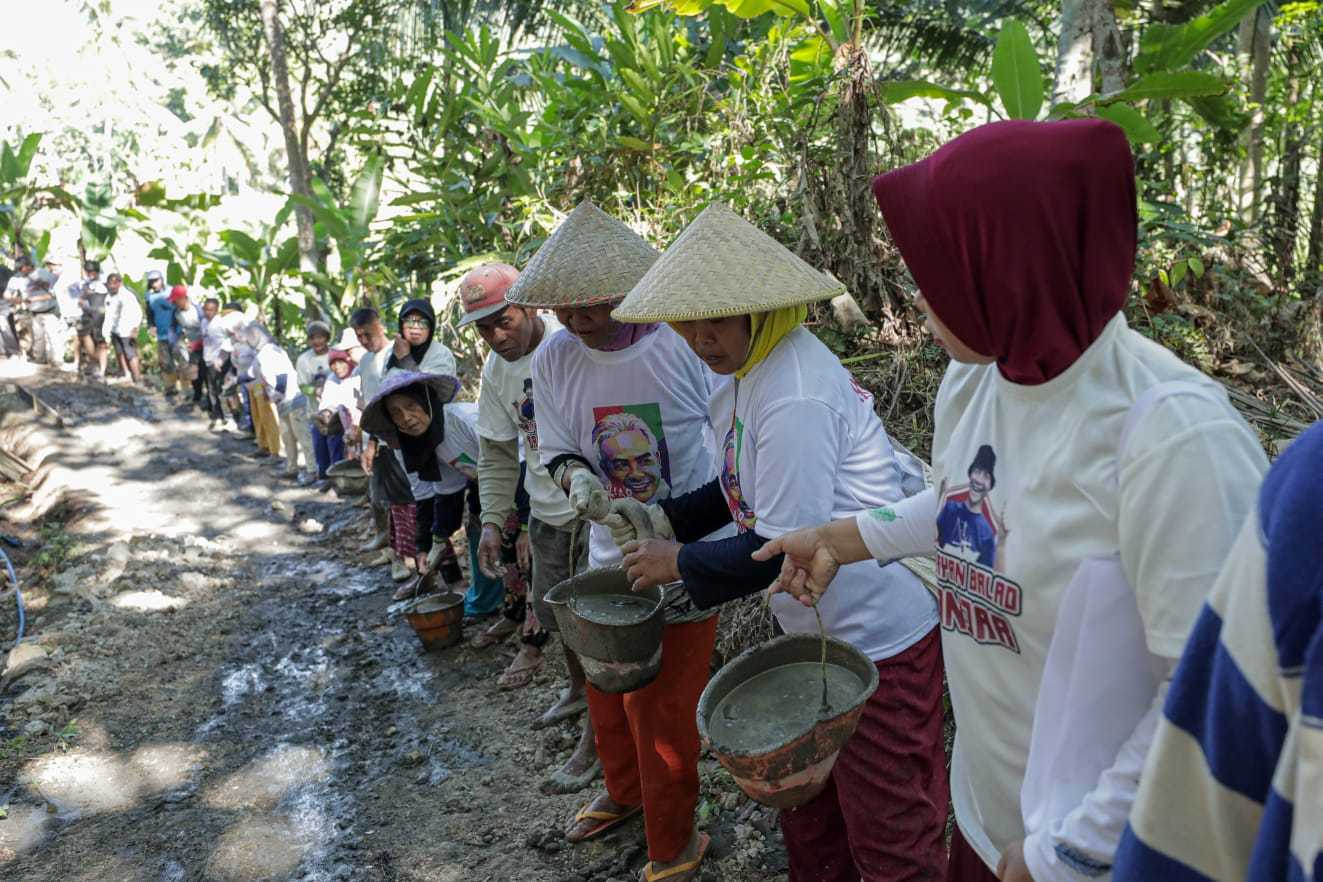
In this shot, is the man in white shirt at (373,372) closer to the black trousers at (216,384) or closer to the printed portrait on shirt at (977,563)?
the printed portrait on shirt at (977,563)

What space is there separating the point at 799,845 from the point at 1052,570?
1511mm

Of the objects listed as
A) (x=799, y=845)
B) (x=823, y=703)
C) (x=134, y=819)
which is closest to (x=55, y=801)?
(x=134, y=819)

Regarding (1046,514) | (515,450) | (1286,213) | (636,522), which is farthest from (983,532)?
(1286,213)

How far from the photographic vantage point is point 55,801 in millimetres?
4570

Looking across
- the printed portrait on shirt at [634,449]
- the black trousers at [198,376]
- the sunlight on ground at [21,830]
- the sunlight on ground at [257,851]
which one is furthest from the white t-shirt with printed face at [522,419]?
the black trousers at [198,376]

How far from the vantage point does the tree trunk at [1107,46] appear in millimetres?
4996

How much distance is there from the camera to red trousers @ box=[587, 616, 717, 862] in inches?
126

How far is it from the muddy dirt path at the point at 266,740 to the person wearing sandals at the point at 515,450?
19.9 inches

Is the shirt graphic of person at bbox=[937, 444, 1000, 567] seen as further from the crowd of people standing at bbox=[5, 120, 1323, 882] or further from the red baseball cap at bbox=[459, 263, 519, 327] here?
the red baseball cap at bbox=[459, 263, 519, 327]

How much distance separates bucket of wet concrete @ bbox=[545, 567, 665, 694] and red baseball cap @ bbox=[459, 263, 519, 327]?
1239mm

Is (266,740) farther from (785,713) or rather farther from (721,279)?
(721,279)

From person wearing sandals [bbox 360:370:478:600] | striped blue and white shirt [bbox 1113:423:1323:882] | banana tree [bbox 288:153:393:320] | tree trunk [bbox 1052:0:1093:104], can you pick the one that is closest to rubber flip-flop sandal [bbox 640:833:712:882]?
striped blue and white shirt [bbox 1113:423:1323:882]

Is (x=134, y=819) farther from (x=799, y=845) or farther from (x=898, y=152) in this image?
(x=898, y=152)

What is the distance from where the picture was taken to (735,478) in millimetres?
2572
